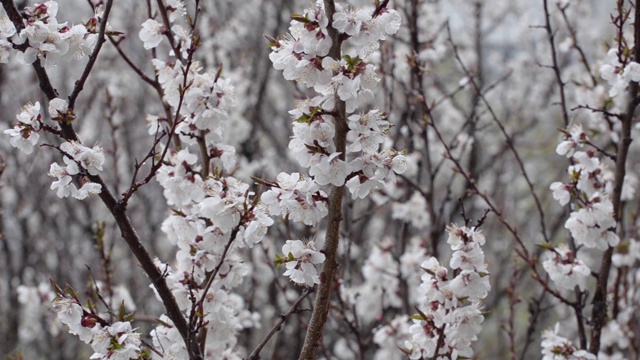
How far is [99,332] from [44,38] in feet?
2.68

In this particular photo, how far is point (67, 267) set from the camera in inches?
253

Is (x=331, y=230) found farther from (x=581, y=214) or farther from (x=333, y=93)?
(x=581, y=214)

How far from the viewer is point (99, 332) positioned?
185 cm

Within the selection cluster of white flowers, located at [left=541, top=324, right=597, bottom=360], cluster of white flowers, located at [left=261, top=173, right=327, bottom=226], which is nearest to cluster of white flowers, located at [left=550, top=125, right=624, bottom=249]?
cluster of white flowers, located at [left=541, top=324, right=597, bottom=360]

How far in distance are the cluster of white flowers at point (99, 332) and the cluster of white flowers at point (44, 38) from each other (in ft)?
2.18

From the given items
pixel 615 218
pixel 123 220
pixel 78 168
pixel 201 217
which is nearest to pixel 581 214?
pixel 615 218

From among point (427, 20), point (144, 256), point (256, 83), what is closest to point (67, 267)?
point (256, 83)

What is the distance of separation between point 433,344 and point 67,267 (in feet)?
17.0

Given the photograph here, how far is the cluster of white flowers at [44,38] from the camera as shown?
5.90 feet

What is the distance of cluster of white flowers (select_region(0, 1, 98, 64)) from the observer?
5.90 ft

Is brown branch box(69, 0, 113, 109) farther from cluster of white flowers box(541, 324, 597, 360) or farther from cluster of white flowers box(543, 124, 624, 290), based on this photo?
cluster of white flowers box(541, 324, 597, 360)

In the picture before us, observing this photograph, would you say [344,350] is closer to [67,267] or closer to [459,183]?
[67,267]

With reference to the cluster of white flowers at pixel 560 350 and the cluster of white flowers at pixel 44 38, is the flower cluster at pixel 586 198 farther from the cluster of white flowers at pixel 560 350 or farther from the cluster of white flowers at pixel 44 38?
the cluster of white flowers at pixel 44 38

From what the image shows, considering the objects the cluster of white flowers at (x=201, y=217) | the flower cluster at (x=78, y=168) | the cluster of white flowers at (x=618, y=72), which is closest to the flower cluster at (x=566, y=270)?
the cluster of white flowers at (x=618, y=72)
